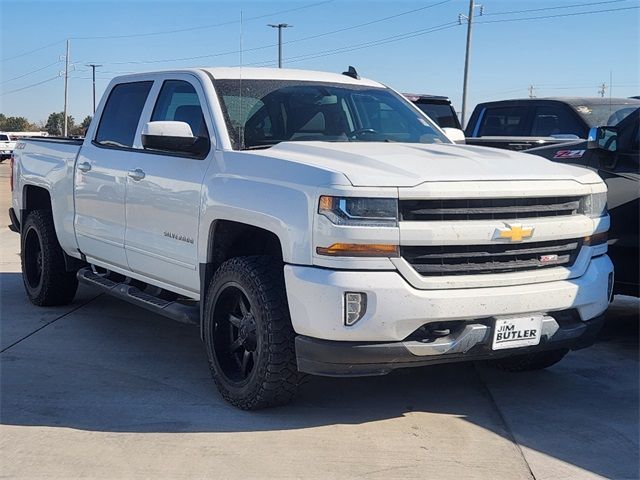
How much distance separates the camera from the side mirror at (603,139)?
20.4ft

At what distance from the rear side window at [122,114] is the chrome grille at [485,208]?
272cm

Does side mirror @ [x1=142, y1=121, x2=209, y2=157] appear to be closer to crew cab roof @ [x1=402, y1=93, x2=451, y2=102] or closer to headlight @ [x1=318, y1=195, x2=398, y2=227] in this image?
headlight @ [x1=318, y1=195, x2=398, y2=227]

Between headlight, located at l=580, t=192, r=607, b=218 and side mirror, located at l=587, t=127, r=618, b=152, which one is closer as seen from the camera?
headlight, located at l=580, t=192, r=607, b=218

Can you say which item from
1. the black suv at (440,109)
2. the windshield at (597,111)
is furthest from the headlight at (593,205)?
the black suv at (440,109)

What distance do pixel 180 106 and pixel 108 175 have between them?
0.85 m

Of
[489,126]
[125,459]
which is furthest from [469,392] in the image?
[489,126]

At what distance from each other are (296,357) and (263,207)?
32.8 inches

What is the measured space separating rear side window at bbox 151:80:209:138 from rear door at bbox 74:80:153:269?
247 mm

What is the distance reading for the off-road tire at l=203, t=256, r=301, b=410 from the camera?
4.42m

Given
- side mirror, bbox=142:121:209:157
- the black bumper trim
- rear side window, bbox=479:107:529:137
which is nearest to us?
the black bumper trim

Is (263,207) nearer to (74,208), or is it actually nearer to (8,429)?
(8,429)

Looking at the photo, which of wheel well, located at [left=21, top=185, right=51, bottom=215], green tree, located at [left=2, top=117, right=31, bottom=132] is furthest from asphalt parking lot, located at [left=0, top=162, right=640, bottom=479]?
green tree, located at [left=2, top=117, right=31, bottom=132]

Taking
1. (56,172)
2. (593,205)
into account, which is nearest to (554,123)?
(593,205)

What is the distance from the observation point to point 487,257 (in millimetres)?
4375
